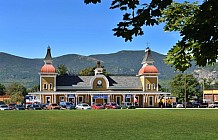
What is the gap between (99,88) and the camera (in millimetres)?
96375

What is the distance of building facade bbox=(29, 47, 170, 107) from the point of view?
93750 millimetres

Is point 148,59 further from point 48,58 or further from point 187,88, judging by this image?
point 187,88

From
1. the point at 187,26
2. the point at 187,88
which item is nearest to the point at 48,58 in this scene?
the point at 187,88

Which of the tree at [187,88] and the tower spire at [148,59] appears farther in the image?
the tree at [187,88]

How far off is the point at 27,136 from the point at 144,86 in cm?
7867

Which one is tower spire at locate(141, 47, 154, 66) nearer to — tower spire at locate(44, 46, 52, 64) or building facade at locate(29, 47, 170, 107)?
building facade at locate(29, 47, 170, 107)

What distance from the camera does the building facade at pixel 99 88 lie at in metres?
93.8

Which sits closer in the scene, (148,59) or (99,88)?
(99,88)

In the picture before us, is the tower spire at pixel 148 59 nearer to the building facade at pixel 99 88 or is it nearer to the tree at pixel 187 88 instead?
the building facade at pixel 99 88

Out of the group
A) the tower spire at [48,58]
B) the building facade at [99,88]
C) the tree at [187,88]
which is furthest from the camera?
the tree at [187,88]

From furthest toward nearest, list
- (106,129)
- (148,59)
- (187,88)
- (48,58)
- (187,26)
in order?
(187,88) → (148,59) → (48,58) → (106,129) → (187,26)

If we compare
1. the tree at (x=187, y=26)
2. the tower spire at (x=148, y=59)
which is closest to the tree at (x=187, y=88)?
the tower spire at (x=148, y=59)

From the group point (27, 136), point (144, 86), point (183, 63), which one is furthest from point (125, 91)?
point (183, 63)

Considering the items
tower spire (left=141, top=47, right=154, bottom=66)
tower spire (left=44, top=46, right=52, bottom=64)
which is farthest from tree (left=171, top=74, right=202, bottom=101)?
tower spire (left=44, top=46, right=52, bottom=64)
